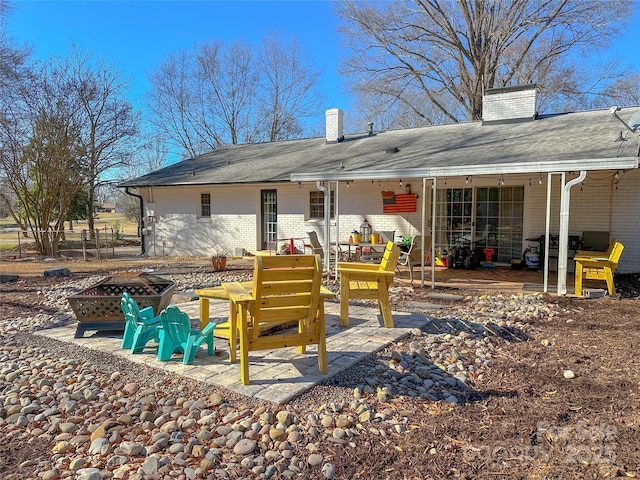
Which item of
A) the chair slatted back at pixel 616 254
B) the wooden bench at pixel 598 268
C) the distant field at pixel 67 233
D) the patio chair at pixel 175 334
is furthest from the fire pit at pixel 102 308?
the distant field at pixel 67 233

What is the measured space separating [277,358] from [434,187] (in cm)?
523

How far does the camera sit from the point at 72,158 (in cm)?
1866

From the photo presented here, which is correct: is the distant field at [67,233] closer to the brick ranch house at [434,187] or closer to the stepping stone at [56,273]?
the brick ranch house at [434,187]

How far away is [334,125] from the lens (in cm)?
1559

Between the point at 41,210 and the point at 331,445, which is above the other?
the point at 41,210

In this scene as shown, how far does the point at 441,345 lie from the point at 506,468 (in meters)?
2.27

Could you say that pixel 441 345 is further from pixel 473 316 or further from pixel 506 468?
pixel 506 468

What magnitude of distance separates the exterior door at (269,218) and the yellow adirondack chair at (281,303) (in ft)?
35.2

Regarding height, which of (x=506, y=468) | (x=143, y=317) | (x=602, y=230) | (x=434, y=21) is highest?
(x=434, y=21)

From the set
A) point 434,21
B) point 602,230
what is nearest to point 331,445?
point 602,230

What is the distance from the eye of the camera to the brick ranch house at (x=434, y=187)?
28.4 feet

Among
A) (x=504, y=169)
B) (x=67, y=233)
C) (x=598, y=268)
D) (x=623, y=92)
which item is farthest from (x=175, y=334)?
(x=623, y=92)

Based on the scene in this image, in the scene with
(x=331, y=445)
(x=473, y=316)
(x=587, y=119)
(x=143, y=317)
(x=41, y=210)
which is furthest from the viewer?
(x=41, y=210)

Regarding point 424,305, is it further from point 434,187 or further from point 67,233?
point 67,233
